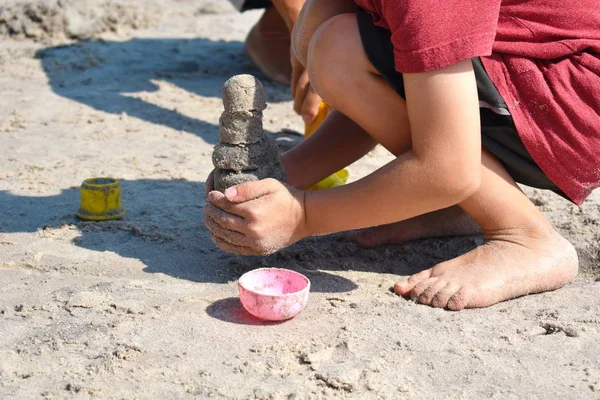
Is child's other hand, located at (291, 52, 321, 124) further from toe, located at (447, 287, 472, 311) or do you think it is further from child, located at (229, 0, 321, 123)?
child, located at (229, 0, 321, 123)

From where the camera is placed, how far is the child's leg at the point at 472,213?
7.30 ft

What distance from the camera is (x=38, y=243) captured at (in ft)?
8.36

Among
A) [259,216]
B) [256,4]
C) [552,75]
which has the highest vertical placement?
[552,75]

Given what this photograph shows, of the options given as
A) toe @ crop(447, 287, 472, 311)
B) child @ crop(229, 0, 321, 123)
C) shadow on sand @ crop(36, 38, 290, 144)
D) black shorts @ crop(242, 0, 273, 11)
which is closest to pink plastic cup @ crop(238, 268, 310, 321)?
toe @ crop(447, 287, 472, 311)

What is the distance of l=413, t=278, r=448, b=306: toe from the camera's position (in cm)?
219

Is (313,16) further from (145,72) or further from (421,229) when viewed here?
(145,72)

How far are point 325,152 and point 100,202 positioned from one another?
29.5 inches

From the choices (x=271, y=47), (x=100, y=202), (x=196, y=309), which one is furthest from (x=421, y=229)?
(x=271, y=47)

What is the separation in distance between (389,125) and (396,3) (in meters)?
0.36

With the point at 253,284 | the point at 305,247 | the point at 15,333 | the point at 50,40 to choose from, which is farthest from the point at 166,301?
the point at 50,40

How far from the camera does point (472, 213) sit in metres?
2.37

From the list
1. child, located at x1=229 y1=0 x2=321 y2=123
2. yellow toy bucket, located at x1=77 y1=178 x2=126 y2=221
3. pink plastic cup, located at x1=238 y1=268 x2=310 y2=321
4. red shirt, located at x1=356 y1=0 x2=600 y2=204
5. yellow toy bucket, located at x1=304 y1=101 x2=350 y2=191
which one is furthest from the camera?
child, located at x1=229 y1=0 x2=321 y2=123

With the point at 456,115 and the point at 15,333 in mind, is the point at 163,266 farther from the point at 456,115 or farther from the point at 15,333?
the point at 456,115

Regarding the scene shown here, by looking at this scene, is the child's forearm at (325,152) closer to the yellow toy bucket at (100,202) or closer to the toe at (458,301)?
the yellow toy bucket at (100,202)
